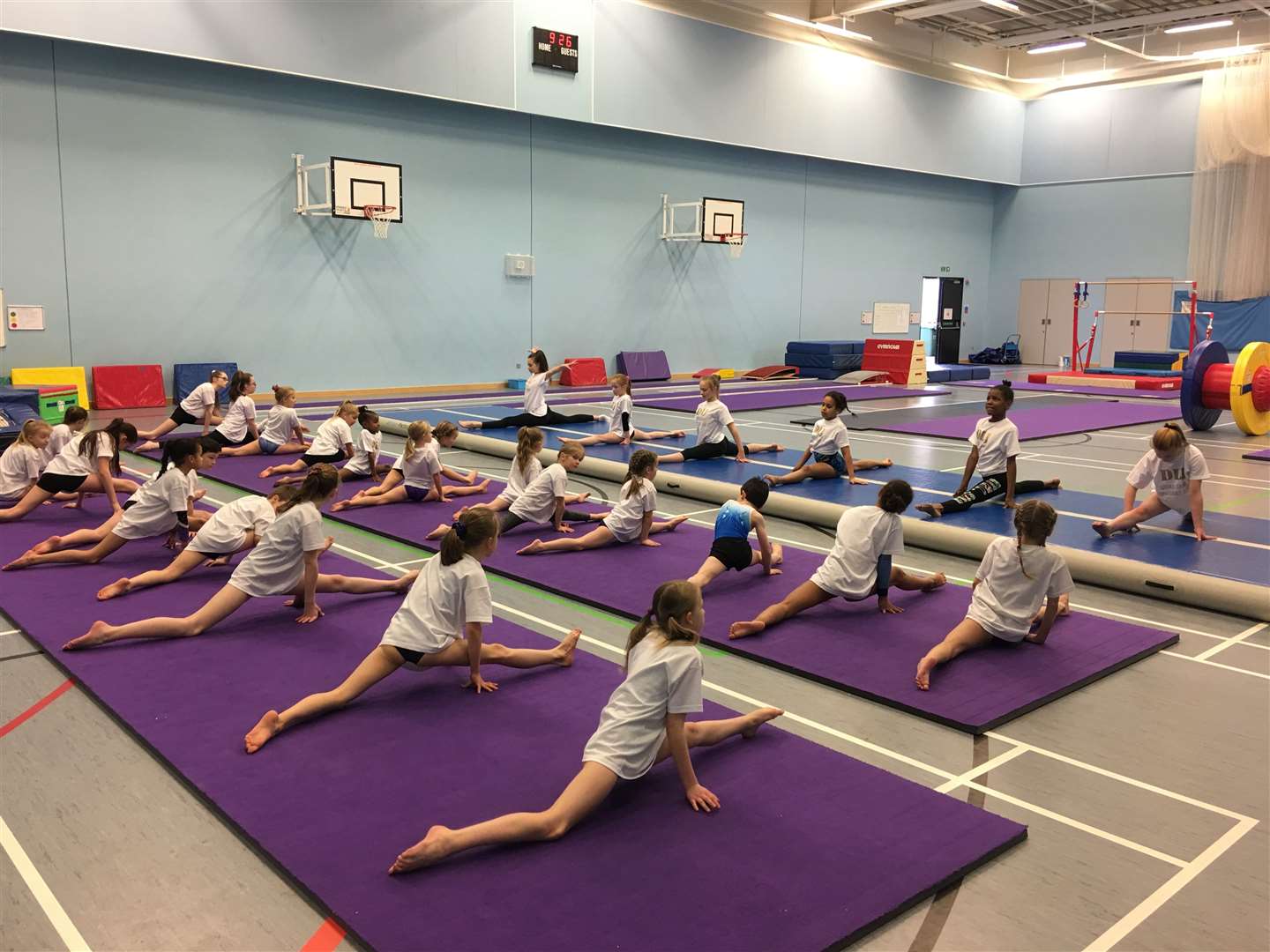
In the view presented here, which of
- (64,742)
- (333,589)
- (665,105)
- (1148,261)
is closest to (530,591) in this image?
(333,589)

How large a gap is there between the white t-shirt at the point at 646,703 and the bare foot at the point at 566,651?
141 cm

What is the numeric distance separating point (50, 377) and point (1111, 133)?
25.1 m

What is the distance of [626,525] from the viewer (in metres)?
7.48

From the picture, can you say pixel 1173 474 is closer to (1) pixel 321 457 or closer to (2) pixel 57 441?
(1) pixel 321 457

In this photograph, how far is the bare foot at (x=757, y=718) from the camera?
427cm

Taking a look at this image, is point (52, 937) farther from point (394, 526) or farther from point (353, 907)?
point (394, 526)

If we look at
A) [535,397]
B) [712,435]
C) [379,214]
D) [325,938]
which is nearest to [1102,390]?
[712,435]

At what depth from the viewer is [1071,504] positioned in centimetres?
877

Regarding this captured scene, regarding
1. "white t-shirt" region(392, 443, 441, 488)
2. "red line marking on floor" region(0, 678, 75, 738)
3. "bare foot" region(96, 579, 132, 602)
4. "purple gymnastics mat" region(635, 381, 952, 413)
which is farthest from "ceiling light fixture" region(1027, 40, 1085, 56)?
"red line marking on floor" region(0, 678, 75, 738)

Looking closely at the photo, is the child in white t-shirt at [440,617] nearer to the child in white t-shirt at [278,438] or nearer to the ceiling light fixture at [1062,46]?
the child in white t-shirt at [278,438]

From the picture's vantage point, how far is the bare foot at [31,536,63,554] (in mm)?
6824

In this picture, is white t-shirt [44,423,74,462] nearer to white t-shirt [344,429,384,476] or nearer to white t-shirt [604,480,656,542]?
white t-shirt [344,429,384,476]

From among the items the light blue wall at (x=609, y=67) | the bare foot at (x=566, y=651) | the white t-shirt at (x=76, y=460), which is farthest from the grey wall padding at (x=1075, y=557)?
the light blue wall at (x=609, y=67)

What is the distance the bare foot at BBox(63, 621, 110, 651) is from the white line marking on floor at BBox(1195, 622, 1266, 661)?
5827 mm
